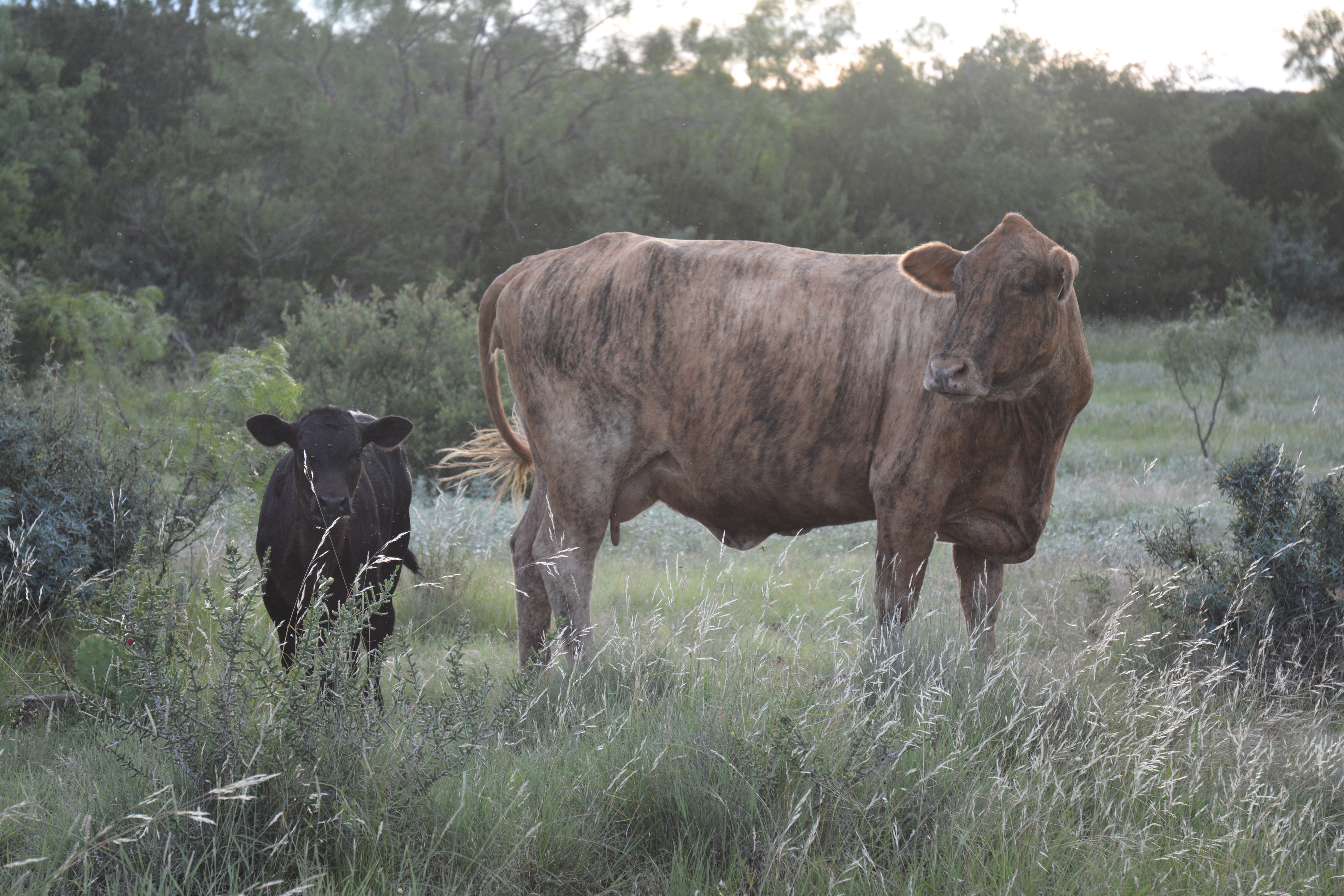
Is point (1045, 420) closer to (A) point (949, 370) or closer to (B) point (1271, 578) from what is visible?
(A) point (949, 370)

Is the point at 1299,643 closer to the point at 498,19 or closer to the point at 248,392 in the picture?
the point at 248,392

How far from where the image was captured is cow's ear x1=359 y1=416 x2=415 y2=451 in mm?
4707

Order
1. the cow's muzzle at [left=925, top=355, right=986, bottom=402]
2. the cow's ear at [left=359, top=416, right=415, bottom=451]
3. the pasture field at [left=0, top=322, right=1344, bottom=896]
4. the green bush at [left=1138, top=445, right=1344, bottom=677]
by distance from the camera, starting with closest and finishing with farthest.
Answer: the pasture field at [left=0, top=322, right=1344, bottom=896], the cow's muzzle at [left=925, top=355, right=986, bottom=402], the cow's ear at [left=359, top=416, right=415, bottom=451], the green bush at [left=1138, top=445, right=1344, bottom=677]

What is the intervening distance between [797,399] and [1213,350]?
503 inches

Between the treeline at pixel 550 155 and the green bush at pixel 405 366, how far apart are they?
967 centimetres

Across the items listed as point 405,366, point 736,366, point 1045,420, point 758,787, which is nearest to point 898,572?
point 1045,420

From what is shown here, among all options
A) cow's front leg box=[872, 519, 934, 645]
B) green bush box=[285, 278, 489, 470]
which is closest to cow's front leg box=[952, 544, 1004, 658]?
cow's front leg box=[872, 519, 934, 645]

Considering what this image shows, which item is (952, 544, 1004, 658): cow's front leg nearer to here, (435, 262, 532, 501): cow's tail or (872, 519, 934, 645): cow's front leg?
(872, 519, 934, 645): cow's front leg

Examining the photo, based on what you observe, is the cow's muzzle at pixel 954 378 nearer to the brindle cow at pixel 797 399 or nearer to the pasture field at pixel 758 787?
the brindle cow at pixel 797 399

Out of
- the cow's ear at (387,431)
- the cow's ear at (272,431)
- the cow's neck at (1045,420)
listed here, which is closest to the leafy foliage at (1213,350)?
→ the cow's neck at (1045,420)

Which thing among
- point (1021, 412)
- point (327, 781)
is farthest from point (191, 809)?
point (1021, 412)

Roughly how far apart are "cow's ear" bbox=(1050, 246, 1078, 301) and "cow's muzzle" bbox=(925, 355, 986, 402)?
19.0 inches

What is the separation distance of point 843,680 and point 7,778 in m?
2.89

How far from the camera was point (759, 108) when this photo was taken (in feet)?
116
